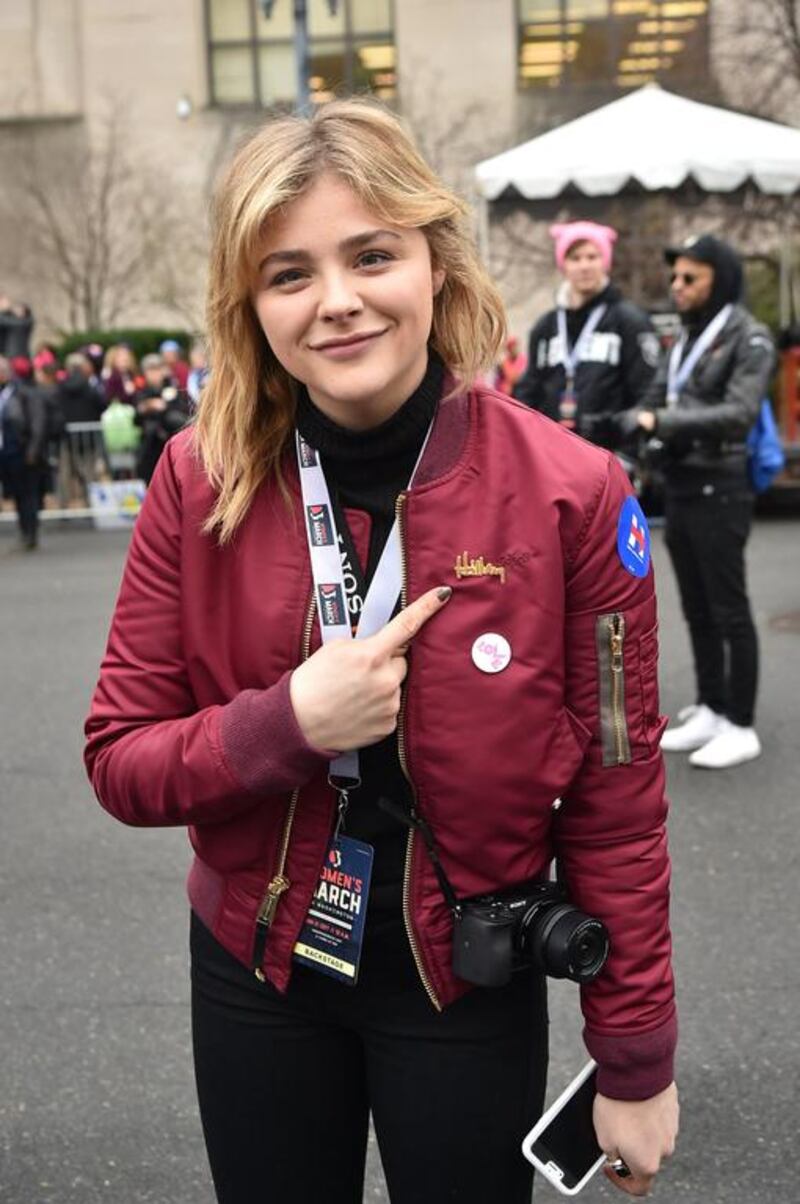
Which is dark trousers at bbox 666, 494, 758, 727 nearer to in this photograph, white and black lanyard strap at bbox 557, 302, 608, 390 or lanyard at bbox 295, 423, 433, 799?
white and black lanyard strap at bbox 557, 302, 608, 390

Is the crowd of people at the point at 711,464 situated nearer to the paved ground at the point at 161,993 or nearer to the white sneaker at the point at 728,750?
the white sneaker at the point at 728,750

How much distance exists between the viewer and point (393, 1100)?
5.96 ft

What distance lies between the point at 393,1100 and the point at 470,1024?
0.14m

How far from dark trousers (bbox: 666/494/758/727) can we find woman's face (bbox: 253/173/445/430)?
13.6 ft

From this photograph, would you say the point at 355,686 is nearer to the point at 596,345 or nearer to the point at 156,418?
the point at 596,345

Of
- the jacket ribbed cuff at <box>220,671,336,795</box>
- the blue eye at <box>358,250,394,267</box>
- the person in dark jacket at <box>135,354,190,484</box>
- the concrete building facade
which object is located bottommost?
the person in dark jacket at <box>135,354,190,484</box>

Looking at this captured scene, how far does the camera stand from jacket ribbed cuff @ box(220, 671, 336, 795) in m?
1.65

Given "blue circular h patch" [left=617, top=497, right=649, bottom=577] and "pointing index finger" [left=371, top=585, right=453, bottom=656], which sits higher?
"blue circular h patch" [left=617, top=497, right=649, bottom=577]

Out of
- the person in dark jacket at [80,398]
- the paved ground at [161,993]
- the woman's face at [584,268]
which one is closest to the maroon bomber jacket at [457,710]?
the paved ground at [161,993]

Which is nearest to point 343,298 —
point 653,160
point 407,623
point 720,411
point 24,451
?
point 407,623

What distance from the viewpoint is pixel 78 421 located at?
1669 cm

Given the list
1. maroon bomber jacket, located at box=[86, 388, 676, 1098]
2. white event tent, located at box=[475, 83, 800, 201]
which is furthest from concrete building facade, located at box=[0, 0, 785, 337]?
maroon bomber jacket, located at box=[86, 388, 676, 1098]

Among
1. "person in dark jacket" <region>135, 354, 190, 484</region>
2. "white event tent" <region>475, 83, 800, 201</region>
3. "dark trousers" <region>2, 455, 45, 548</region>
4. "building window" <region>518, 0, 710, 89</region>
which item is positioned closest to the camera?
"white event tent" <region>475, 83, 800, 201</region>

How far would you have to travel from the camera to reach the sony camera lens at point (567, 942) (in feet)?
5.58
